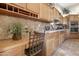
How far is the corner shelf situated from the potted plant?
0.12 m

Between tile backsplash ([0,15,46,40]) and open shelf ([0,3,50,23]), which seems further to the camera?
tile backsplash ([0,15,46,40])

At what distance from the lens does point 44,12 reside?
148cm

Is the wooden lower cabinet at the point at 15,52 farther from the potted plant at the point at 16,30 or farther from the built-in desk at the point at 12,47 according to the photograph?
the potted plant at the point at 16,30

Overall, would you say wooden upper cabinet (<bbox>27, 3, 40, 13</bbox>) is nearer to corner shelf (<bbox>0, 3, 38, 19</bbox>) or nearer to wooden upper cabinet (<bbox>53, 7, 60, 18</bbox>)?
corner shelf (<bbox>0, 3, 38, 19</bbox>)

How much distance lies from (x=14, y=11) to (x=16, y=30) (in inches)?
8.5

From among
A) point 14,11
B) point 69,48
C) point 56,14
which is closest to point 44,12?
point 56,14

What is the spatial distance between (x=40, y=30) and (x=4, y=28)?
1.50 ft

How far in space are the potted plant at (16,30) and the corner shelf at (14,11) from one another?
0.12 meters

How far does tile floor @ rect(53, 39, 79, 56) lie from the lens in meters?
1.32

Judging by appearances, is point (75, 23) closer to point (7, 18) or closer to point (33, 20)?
point (33, 20)

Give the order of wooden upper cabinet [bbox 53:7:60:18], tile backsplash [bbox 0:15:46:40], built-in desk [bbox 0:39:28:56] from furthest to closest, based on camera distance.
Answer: wooden upper cabinet [bbox 53:7:60:18] < tile backsplash [bbox 0:15:46:40] < built-in desk [bbox 0:39:28:56]

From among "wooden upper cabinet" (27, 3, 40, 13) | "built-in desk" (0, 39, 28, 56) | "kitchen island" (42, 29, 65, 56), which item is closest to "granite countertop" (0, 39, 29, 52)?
"built-in desk" (0, 39, 28, 56)

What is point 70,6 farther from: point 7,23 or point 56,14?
point 7,23

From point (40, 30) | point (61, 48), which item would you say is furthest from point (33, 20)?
point (61, 48)
